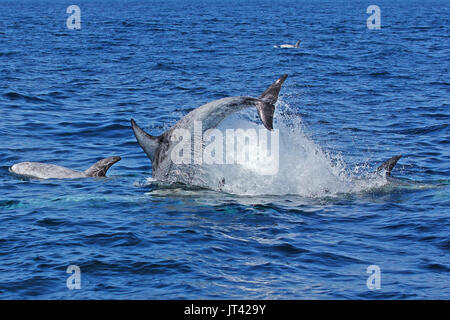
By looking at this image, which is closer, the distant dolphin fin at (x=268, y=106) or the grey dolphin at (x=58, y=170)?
the distant dolphin fin at (x=268, y=106)

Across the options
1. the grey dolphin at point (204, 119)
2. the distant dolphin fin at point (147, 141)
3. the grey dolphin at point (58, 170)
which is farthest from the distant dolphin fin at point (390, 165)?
the grey dolphin at point (58, 170)

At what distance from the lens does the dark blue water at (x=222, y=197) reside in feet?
30.1

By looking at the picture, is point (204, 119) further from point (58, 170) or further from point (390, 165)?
point (390, 165)

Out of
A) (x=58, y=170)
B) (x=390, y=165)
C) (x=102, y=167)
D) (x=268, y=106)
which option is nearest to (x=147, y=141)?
(x=102, y=167)

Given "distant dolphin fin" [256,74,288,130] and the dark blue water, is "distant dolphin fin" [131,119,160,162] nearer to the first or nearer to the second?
the dark blue water

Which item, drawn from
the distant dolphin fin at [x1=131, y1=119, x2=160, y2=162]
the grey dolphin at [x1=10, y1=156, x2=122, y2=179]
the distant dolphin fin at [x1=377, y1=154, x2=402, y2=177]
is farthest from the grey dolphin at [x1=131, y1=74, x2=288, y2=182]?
the distant dolphin fin at [x1=377, y1=154, x2=402, y2=177]

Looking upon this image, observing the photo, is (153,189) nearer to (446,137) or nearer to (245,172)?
(245,172)

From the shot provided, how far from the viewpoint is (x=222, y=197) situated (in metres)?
13.3

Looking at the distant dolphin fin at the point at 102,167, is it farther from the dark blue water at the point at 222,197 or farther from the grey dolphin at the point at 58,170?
the dark blue water at the point at 222,197

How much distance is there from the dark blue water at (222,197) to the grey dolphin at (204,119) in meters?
0.52

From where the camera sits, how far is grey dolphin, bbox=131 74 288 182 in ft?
42.5

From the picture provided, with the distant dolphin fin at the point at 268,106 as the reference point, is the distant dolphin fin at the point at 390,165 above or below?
below

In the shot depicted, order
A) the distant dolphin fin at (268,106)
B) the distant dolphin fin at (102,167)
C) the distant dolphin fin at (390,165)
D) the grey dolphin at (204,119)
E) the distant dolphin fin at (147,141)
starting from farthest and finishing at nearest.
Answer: the distant dolphin fin at (102,167) < the distant dolphin fin at (390,165) < the distant dolphin fin at (147,141) < the grey dolphin at (204,119) < the distant dolphin fin at (268,106)

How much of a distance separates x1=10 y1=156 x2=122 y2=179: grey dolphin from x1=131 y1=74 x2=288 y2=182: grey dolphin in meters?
1.57
